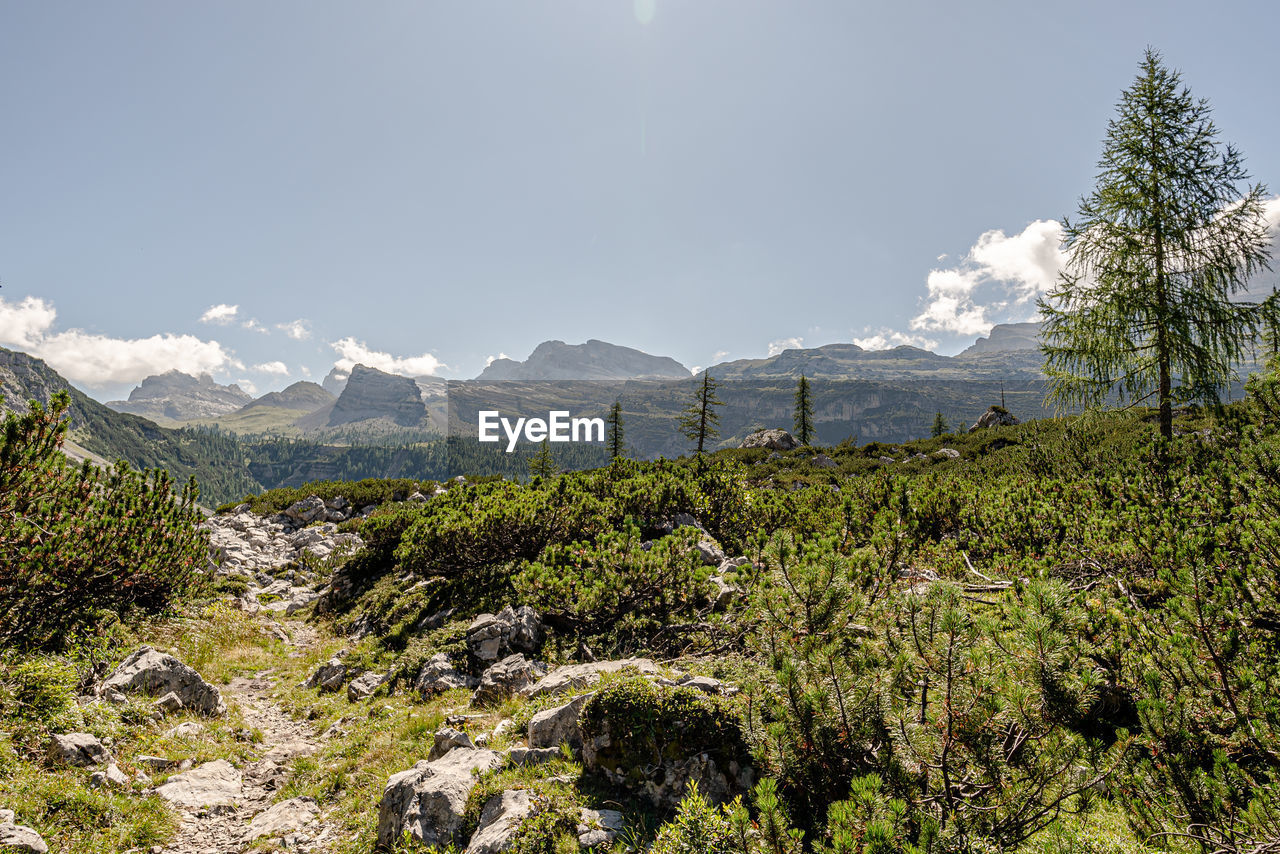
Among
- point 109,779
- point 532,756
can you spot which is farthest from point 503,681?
point 109,779

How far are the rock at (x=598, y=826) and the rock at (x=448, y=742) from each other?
2.25m

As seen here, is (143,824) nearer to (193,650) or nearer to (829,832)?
(829,832)

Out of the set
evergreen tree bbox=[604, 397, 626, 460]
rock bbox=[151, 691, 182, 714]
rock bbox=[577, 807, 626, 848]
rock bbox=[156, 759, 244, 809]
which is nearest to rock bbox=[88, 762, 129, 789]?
rock bbox=[156, 759, 244, 809]

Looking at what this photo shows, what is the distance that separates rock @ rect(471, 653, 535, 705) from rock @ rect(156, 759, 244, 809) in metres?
3.16

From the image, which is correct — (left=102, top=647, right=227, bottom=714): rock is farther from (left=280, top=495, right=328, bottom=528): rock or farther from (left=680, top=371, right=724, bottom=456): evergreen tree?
(left=680, top=371, right=724, bottom=456): evergreen tree

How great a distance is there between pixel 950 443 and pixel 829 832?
39.2 metres

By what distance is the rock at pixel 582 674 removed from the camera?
636 cm

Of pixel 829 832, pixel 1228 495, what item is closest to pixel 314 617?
pixel 829 832

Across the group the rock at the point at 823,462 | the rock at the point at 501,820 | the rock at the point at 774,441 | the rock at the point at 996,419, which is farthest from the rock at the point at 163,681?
the rock at the point at 996,419

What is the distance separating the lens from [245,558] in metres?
22.5

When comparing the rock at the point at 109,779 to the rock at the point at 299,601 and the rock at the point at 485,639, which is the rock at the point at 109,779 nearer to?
the rock at the point at 485,639

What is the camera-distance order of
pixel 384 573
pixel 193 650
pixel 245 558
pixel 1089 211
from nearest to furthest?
pixel 193 650, pixel 1089 211, pixel 384 573, pixel 245 558

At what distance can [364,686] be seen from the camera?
33.7 feet

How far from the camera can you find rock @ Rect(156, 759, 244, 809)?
6262 millimetres
